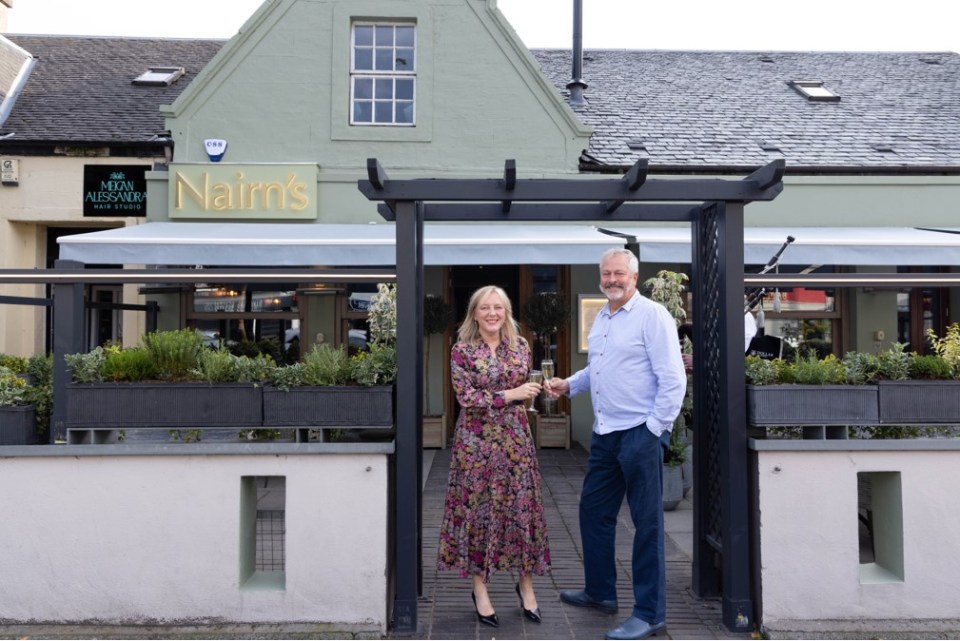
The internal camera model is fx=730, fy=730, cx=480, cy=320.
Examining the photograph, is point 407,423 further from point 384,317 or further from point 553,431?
point 553,431

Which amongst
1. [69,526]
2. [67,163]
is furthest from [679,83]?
[69,526]

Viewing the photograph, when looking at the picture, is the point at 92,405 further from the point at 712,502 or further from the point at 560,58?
the point at 560,58

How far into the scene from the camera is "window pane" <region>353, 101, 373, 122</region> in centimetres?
932

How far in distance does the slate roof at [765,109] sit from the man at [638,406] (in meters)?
5.85

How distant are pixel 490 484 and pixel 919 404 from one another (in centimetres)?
230

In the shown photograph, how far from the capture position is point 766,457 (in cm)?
371

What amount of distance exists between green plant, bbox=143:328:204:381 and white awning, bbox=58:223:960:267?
124 inches

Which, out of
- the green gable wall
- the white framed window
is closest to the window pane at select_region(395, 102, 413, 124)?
the white framed window

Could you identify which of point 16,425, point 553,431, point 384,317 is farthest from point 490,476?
point 553,431

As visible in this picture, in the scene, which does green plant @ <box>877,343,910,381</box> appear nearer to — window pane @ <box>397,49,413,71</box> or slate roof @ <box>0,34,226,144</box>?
window pane @ <box>397,49,413,71</box>

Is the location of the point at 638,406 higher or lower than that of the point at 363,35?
lower

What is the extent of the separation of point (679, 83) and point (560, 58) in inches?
91.4

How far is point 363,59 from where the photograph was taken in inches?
368

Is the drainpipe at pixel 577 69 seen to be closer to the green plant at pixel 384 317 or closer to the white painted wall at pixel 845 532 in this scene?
the green plant at pixel 384 317
